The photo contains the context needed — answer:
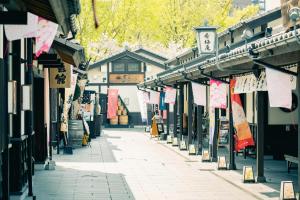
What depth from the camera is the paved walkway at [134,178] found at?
15719 mm

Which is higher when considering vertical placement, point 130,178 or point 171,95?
point 171,95

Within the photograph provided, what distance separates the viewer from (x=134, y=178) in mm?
19188

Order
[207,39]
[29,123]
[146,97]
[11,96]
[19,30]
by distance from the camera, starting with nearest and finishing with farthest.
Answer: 1. [19,30]
2. [11,96]
3. [29,123]
4. [207,39]
5. [146,97]

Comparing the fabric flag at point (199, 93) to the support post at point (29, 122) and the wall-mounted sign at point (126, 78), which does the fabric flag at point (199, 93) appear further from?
the wall-mounted sign at point (126, 78)

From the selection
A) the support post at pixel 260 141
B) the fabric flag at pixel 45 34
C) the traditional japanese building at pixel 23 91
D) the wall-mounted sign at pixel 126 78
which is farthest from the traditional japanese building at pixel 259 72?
the wall-mounted sign at pixel 126 78

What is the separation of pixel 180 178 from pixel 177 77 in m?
10.3

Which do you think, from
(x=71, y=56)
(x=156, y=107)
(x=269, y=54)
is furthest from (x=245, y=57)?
(x=156, y=107)

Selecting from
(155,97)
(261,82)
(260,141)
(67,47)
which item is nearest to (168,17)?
(155,97)

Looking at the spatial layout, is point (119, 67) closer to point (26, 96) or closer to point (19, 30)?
point (26, 96)

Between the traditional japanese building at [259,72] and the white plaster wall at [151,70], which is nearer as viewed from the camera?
the traditional japanese building at [259,72]

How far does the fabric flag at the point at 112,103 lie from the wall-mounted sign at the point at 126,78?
11.6 ft

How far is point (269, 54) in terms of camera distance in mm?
14062

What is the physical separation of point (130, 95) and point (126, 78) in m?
1.64

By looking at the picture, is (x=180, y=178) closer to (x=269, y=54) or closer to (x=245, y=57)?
(x=245, y=57)
